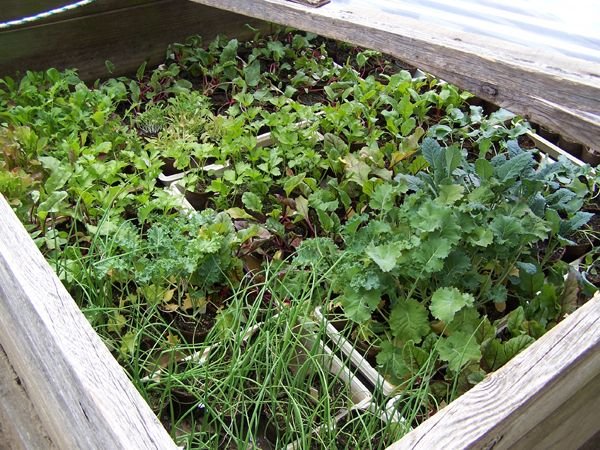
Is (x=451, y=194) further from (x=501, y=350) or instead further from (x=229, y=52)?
(x=229, y=52)

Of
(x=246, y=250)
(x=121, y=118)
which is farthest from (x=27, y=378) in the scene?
(x=121, y=118)

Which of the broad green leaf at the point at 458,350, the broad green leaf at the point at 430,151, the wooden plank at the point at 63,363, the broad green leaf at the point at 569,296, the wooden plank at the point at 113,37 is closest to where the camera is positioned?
the wooden plank at the point at 63,363

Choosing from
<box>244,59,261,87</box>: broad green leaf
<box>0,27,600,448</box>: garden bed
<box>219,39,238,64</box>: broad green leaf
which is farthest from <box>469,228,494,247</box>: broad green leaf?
<box>219,39,238,64</box>: broad green leaf

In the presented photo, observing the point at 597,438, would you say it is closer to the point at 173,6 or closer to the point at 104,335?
the point at 104,335

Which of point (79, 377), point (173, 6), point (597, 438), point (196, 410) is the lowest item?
point (597, 438)

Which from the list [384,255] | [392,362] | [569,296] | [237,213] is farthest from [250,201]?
[569,296]

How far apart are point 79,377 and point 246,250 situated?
77 centimetres

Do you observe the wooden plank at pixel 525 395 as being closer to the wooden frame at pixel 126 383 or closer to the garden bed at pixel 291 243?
the wooden frame at pixel 126 383

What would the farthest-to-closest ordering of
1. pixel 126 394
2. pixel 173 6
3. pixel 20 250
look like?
1. pixel 173 6
2. pixel 20 250
3. pixel 126 394

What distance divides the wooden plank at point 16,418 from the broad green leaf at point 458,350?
3.68ft

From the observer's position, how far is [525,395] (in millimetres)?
1106

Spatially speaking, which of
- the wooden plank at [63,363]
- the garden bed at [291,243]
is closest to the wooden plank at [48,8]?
the garden bed at [291,243]

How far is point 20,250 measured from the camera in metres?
1.32

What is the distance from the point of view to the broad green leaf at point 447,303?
1.45 metres
